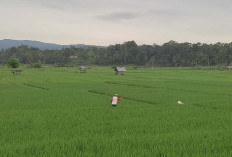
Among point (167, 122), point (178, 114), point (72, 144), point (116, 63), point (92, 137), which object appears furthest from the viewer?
point (116, 63)

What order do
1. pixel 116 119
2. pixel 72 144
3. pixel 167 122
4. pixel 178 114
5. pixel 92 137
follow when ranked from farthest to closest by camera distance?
pixel 178 114 < pixel 116 119 < pixel 167 122 < pixel 92 137 < pixel 72 144

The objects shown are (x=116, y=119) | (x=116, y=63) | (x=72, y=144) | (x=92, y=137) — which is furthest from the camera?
(x=116, y=63)

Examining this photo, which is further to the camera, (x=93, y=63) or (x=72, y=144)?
(x=93, y=63)

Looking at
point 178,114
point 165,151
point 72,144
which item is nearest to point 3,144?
point 72,144

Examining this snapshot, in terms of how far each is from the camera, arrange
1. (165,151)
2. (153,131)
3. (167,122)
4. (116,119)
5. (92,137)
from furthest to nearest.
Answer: (116,119) < (167,122) < (153,131) < (92,137) < (165,151)

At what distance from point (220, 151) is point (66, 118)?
16.9 ft

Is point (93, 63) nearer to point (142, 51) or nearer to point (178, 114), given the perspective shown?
point (142, 51)

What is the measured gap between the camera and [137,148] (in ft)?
18.6

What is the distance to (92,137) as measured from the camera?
21.2 ft

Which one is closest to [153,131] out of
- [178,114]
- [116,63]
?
[178,114]

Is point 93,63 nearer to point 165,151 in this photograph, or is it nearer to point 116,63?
point 116,63

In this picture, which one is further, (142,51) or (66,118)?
(142,51)

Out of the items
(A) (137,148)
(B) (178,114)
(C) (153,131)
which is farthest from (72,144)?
(B) (178,114)

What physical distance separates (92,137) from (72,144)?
28.2 inches
